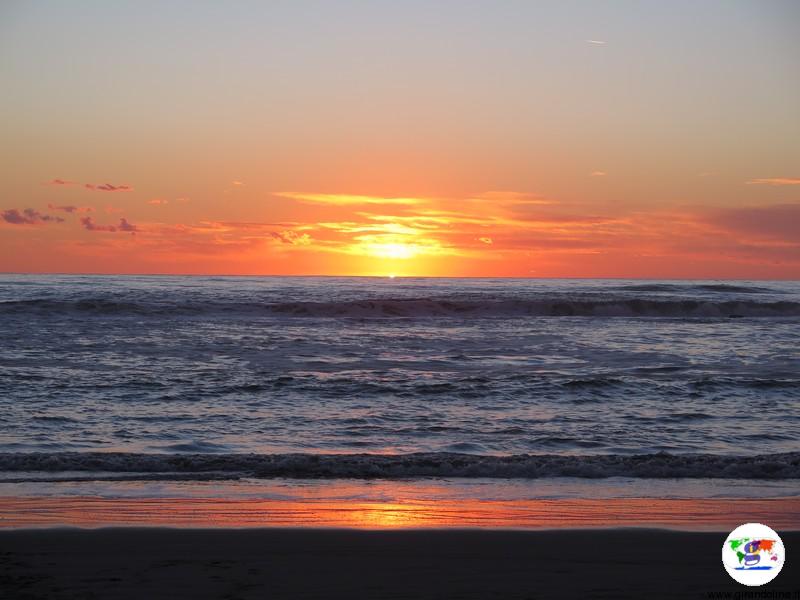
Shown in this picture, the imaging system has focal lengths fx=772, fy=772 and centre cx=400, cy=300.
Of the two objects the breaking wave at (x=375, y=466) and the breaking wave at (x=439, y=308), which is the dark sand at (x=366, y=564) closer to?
the breaking wave at (x=375, y=466)

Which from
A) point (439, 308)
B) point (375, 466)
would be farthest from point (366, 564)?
point (439, 308)

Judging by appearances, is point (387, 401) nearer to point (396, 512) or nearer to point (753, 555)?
point (396, 512)

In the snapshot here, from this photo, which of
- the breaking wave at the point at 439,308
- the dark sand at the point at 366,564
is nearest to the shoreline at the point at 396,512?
the dark sand at the point at 366,564

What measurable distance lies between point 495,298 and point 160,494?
31653 millimetres

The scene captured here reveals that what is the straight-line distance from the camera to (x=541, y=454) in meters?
9.30

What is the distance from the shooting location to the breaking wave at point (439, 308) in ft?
96.6

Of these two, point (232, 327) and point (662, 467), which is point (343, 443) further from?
point (232, 327)

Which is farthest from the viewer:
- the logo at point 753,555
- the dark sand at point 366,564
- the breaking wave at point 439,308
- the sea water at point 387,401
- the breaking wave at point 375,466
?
the breaking wave at point 439,308

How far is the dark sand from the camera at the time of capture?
195 inches

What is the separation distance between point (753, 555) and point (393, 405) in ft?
23.9

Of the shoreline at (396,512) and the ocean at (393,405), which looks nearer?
the shoreline at (396,512)

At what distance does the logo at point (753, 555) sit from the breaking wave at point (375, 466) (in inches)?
93.5

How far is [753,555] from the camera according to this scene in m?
5.68

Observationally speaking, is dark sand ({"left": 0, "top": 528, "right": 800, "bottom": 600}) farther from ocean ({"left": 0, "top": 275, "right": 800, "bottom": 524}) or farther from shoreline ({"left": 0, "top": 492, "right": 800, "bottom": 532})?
ocean ({"left": 0, "top": 275, "right": 800, "bottom": 524})
